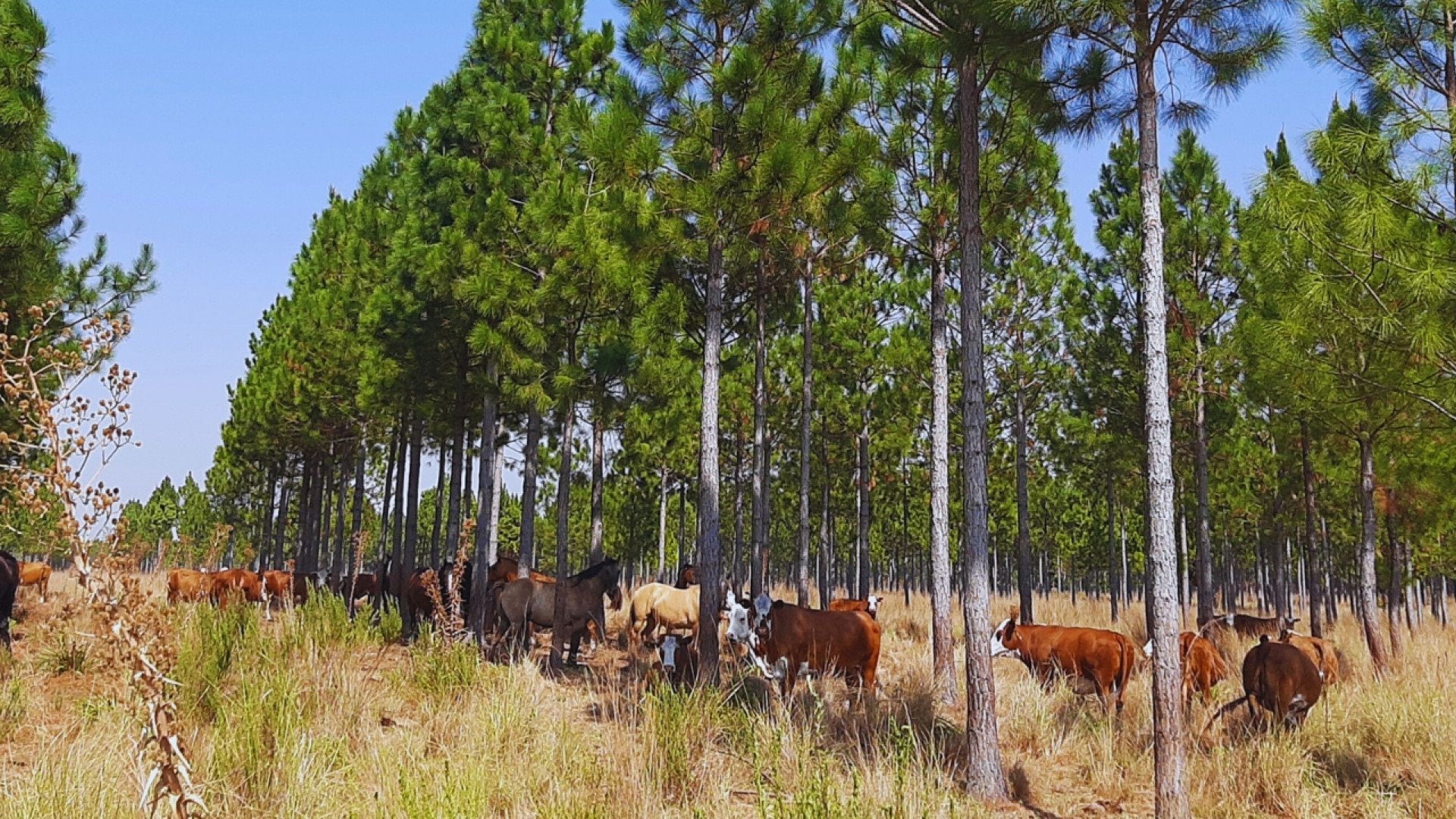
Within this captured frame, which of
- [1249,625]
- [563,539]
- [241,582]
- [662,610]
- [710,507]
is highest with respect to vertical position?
[710,507]

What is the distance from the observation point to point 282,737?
6.78 m

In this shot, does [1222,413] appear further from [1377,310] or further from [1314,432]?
[1377,310]

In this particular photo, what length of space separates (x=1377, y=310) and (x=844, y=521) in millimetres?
42258

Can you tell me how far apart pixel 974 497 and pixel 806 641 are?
470 centimetres

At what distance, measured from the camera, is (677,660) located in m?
12.3

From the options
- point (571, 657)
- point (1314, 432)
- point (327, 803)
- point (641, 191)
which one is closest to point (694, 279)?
point (641, 191)

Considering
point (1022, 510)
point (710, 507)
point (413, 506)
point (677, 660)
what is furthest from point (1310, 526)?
point (413, 506)

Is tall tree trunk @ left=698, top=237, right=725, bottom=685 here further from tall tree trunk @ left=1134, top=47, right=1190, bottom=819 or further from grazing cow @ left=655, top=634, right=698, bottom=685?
tall tree trunk @ left=1134, top=47, right=1190, bottom=819

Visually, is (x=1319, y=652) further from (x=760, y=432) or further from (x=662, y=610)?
(x=662, y=610)

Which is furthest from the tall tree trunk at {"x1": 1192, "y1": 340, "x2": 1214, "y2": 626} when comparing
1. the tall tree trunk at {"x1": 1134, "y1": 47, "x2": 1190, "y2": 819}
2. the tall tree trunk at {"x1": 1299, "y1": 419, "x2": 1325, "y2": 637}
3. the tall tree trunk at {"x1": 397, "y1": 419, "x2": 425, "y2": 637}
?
the tall tree trunk at {"x1": 397, "y1": 419, "x2": 425, "y2": 637}

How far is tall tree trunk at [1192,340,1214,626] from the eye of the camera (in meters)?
18.8

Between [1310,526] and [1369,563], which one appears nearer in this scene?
[1369,563]

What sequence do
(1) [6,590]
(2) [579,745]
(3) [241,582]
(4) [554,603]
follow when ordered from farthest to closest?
1. (3) [241,582]
2. (4) [554,603]
3. (1) [6,590]
4. (2) [579,745]

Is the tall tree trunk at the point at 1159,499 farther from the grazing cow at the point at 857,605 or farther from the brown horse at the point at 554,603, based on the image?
the grazing cow at the point at 857,605
